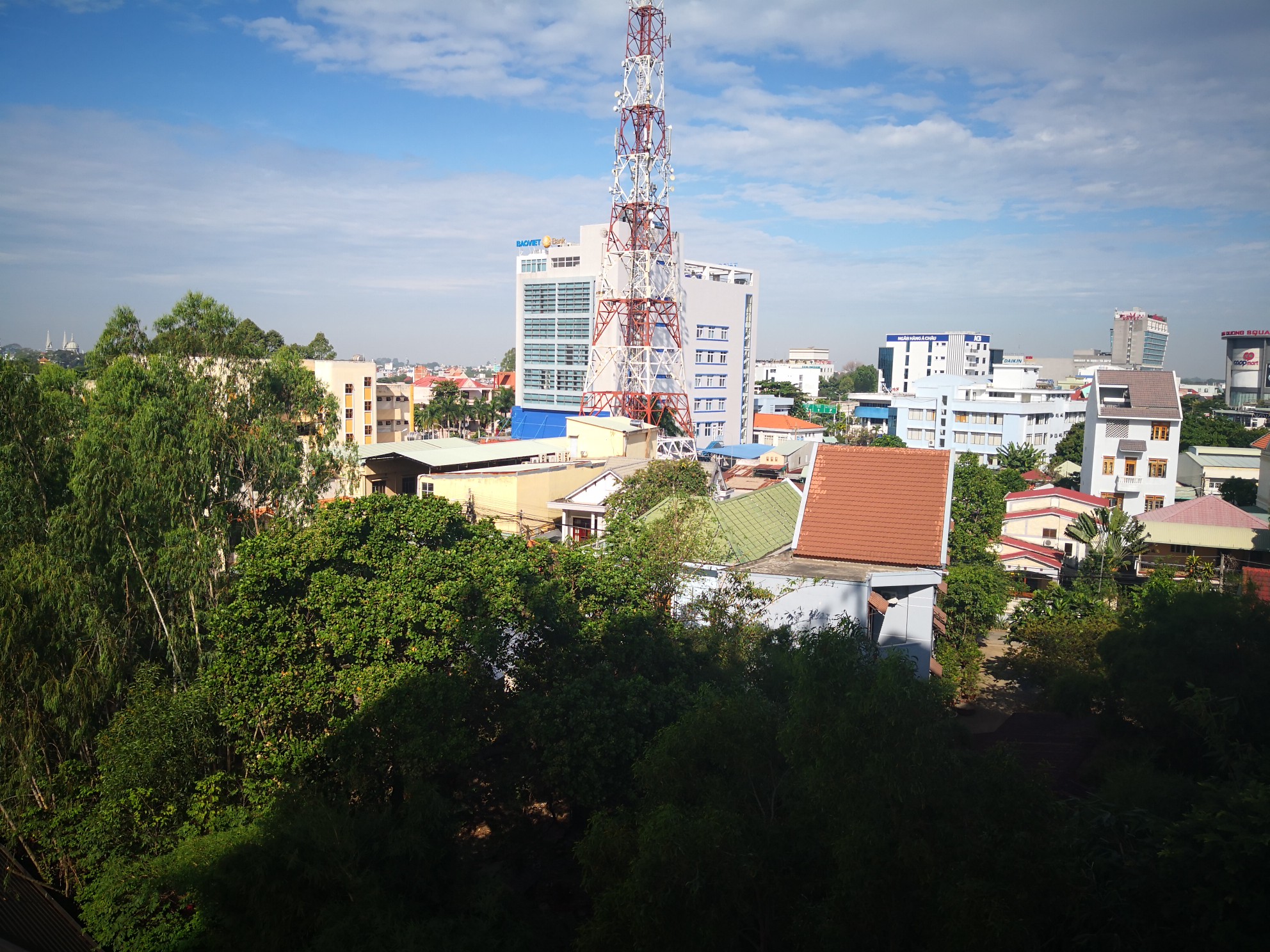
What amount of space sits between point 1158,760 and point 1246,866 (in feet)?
14.7

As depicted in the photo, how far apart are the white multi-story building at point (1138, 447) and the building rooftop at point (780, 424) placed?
27.3 metres

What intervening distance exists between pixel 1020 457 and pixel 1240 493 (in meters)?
12.2

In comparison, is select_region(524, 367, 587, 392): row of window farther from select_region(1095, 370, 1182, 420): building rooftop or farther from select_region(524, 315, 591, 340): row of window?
select_region(1095, 370, 1182, 420): building rooftop

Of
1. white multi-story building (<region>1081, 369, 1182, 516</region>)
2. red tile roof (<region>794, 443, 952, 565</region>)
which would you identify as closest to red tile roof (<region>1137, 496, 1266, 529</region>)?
white multi-story building (<region>1081, 369, 1182, 516</region>)

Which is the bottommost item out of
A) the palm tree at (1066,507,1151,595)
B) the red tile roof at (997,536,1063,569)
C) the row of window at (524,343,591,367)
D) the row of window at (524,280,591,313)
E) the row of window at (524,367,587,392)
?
the red tile roof at (997,536,1063,569)

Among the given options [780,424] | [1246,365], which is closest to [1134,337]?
[1246,365]

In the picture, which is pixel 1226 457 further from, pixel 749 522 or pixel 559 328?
pixel 749 522

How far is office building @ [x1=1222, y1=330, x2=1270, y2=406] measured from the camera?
275ft

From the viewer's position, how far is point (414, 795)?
7387 millimetres

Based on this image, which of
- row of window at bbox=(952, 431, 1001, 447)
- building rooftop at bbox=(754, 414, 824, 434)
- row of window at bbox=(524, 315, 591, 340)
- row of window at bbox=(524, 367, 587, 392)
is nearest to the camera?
row of window at bbox=(524, 315, 591, 340)

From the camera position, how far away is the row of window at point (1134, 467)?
2809 centimetres

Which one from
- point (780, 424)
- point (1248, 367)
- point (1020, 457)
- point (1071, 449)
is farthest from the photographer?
point (1248, 367)

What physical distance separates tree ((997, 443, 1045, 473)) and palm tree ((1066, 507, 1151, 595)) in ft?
54.5

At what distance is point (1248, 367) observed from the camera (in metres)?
84.9
